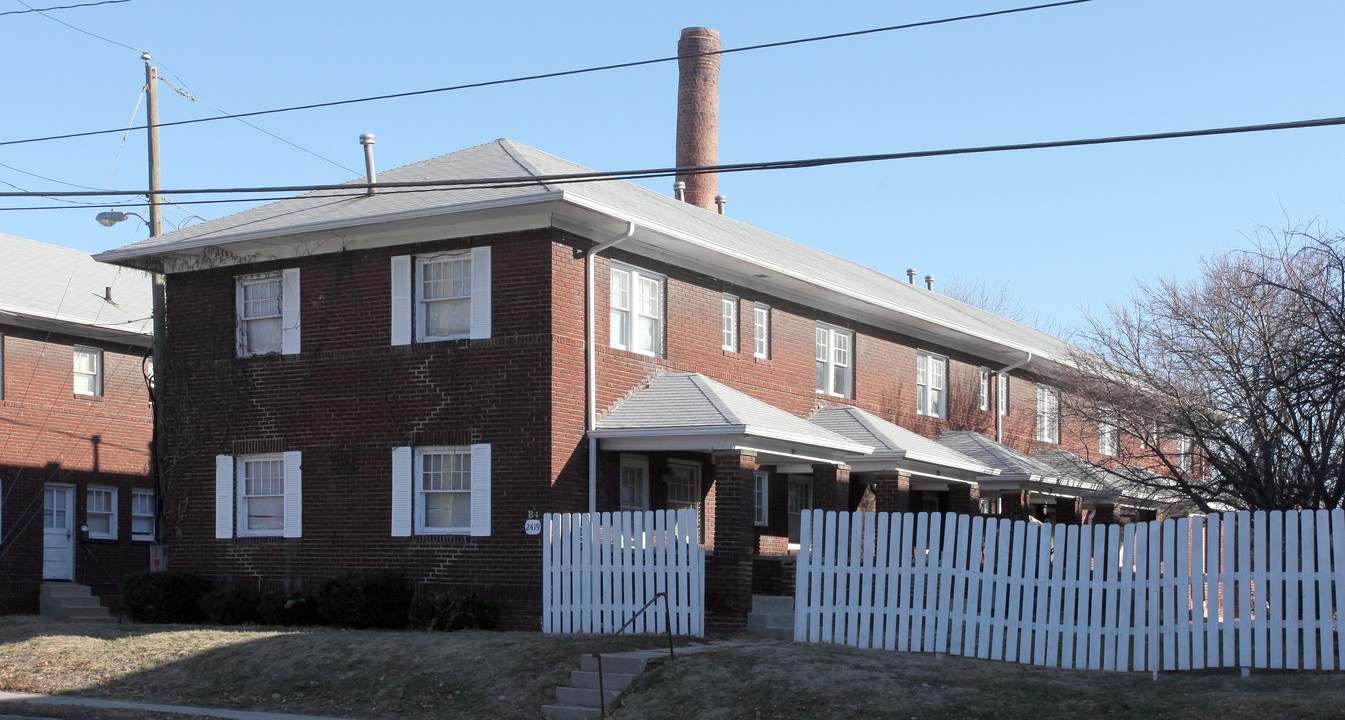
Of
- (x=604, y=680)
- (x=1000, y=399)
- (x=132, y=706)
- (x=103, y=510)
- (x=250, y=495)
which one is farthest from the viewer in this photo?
(x=1000, y=399)

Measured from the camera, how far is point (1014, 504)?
27672mm

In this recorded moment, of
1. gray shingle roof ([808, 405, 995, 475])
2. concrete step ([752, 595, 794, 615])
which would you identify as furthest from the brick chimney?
concrete step ([752, 595, 794, 615])

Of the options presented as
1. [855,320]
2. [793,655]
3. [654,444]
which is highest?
[855,320]

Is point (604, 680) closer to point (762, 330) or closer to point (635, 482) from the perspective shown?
point (635, 482)

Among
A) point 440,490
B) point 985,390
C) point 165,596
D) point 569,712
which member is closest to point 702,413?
point 440,490

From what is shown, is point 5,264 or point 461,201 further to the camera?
point 5,264

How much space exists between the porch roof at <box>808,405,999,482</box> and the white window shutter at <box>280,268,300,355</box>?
897 cm

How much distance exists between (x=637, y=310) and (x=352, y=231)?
14.4 feet

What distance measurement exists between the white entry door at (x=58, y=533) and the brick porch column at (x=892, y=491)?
15.8 meters

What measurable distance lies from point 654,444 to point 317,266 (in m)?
6.05

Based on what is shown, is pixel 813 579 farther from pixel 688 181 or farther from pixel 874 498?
pixel 688 181

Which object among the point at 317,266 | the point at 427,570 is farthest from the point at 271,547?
the point at 317,266

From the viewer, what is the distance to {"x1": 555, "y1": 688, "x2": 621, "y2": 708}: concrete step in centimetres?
1384

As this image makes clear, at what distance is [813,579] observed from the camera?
53.1 feet
